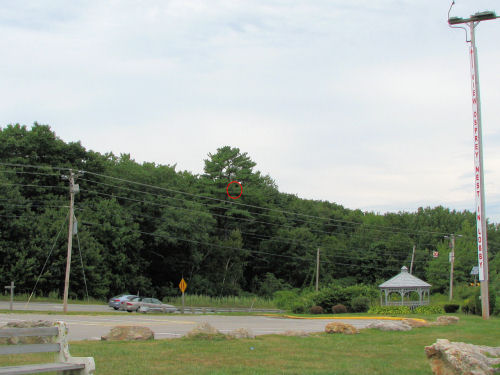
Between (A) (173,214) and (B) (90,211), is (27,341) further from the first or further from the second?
(A) (173,214)

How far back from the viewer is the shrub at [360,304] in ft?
134

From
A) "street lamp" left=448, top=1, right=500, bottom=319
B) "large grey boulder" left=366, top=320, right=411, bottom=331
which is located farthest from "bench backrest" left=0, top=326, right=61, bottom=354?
"street lamp" left=448, top=1, right=500, bottom=319

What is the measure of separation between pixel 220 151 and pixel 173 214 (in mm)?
16941

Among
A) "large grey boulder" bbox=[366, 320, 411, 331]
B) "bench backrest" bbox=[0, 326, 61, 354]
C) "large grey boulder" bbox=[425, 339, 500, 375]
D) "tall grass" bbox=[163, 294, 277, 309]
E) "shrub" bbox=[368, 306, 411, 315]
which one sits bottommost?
"tall grass" bbox=[163, 294, 277, 309]

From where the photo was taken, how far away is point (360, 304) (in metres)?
40.7

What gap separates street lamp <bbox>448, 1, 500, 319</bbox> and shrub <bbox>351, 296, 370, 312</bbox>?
57.9ft

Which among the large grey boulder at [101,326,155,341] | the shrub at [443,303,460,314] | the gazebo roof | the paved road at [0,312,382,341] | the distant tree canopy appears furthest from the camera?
the distant tree canopy

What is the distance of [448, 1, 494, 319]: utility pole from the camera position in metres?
22.7

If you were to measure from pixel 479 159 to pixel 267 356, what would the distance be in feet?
54.0

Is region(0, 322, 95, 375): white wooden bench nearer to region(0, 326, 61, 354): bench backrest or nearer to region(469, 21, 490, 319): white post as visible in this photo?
region(0, 326, 61, 354): bench backrest

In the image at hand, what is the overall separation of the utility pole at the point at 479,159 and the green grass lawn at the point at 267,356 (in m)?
8.91

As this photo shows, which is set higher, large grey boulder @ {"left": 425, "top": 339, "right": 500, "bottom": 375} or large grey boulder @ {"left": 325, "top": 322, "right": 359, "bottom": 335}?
large grey boulder @ {"left": 425, "top": 339, "right": 500, "bottom": 375}

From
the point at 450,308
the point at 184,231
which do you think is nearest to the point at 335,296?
the point at 450,308

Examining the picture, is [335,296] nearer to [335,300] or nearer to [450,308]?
[335,300]
